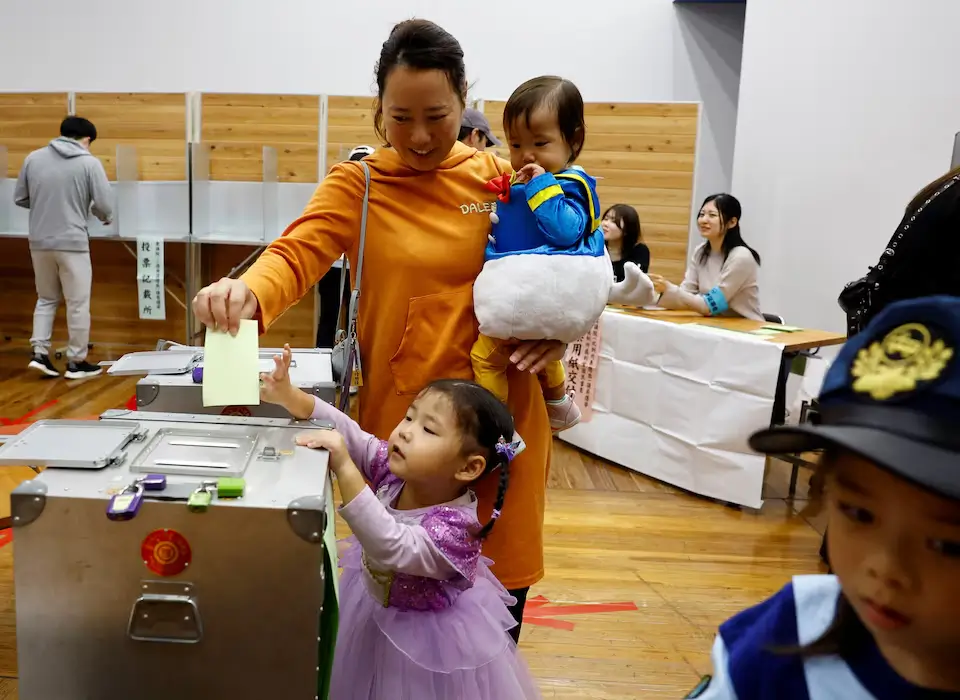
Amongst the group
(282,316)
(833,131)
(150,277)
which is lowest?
(282,316)

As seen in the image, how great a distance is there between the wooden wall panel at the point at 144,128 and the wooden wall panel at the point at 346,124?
3.32 feet

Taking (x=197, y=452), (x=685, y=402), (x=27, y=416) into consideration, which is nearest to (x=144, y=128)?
(x=27, y=416)

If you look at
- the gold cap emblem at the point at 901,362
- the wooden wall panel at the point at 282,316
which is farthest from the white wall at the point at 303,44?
the gold cap emblem at the point at 901,362

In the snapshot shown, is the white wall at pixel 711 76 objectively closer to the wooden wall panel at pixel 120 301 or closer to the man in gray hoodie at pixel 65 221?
the wooden wall panel at pixel 120 301

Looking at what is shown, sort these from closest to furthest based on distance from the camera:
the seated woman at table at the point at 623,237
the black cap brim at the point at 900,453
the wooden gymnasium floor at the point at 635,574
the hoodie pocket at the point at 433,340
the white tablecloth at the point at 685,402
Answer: the black cap brim at the point at 900,453 → the hoodie pocket at the point at 433,340 → the wooden gymnasium floor at the point at 635,574 → the white tablecloth at the point at 685,402 → the seated woman at table at the point at 623,237

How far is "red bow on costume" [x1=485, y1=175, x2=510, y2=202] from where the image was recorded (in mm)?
1167

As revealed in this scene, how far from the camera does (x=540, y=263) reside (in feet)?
3.71

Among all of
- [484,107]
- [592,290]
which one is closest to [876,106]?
[484,107]

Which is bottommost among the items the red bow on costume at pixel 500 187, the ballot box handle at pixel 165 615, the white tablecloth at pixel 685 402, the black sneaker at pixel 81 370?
the black sneaker at pixel 81 370

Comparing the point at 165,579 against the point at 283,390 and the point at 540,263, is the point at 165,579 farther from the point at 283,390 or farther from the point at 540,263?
the point at 540,263

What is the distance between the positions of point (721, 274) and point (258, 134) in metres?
3.27

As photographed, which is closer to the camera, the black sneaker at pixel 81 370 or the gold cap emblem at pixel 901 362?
the gold cap emblem at pixel 901 362

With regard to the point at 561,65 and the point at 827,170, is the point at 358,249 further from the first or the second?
the point at 561,65

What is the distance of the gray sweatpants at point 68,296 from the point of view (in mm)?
4469
